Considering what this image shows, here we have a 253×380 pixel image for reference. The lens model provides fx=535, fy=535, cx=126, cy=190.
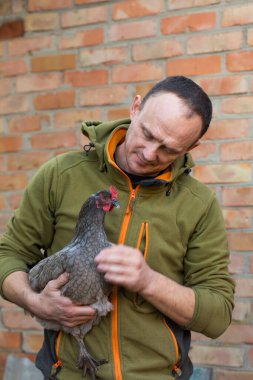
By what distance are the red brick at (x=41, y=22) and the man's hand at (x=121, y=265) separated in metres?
1.84

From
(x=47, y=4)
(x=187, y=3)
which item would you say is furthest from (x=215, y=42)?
(x=47, y=4)

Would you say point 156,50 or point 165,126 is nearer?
point 165,126

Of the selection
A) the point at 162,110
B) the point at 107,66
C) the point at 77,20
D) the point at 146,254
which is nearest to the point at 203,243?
the point at 146,254

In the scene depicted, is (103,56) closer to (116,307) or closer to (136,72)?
(136,72)

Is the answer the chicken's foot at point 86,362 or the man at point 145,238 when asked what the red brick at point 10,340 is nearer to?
the man at point 145,238

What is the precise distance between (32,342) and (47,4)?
1859 mm

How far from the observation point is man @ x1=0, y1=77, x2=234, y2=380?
5.24ft

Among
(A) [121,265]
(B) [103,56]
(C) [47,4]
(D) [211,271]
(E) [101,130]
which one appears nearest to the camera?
(A) [121,265]

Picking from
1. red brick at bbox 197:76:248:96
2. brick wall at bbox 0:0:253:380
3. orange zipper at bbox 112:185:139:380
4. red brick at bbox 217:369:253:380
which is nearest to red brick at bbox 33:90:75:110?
brick wall at bbox 0:0:253:380

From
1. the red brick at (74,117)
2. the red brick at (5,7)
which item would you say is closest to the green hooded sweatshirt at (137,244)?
the red brick at (74,117)

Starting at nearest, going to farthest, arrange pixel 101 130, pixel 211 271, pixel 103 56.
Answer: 1. pixel 211 271
2. pixel 101 130
3. pixel 103 56

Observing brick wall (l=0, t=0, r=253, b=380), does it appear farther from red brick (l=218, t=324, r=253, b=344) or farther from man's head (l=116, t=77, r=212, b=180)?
man's head (l=116, t=77, r=212, b=180)

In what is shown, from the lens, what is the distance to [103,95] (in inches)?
111

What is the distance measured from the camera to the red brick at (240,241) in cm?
257
